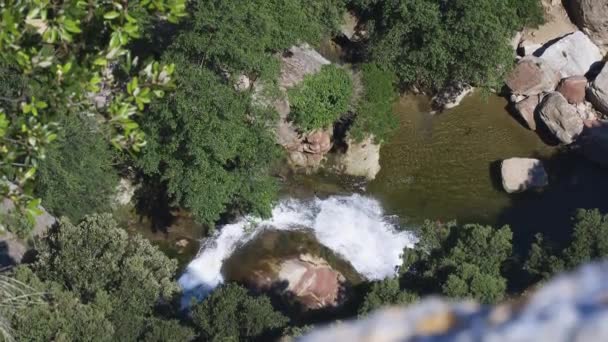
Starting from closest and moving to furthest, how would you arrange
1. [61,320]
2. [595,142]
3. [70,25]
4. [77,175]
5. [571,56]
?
1. [70,25]
2. [61,320]
3. [77,175]
4. [595,142]
5. [571,56]

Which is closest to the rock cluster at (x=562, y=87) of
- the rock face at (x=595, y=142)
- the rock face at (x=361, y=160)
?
the rock face at (x=595, y=142)

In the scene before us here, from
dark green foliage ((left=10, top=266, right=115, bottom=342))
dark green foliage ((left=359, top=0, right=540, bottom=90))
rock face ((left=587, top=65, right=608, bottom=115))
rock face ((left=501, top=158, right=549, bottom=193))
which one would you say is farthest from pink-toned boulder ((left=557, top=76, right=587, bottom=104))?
dark green foliage ((left=10, top=266, right=115, bottom=342))

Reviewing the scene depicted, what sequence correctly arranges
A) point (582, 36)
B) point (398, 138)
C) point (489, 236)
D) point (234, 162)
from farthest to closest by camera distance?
point (582, 36), point (398, 138), point (234, 162), point (489, 236)

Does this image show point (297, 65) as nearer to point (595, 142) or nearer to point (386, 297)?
point (386, 297)

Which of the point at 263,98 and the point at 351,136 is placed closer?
the point at 263,98

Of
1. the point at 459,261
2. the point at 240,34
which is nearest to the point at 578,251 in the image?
the point at 459,261

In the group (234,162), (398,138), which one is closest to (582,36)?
(398,138)

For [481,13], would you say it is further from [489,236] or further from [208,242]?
[208,242]
